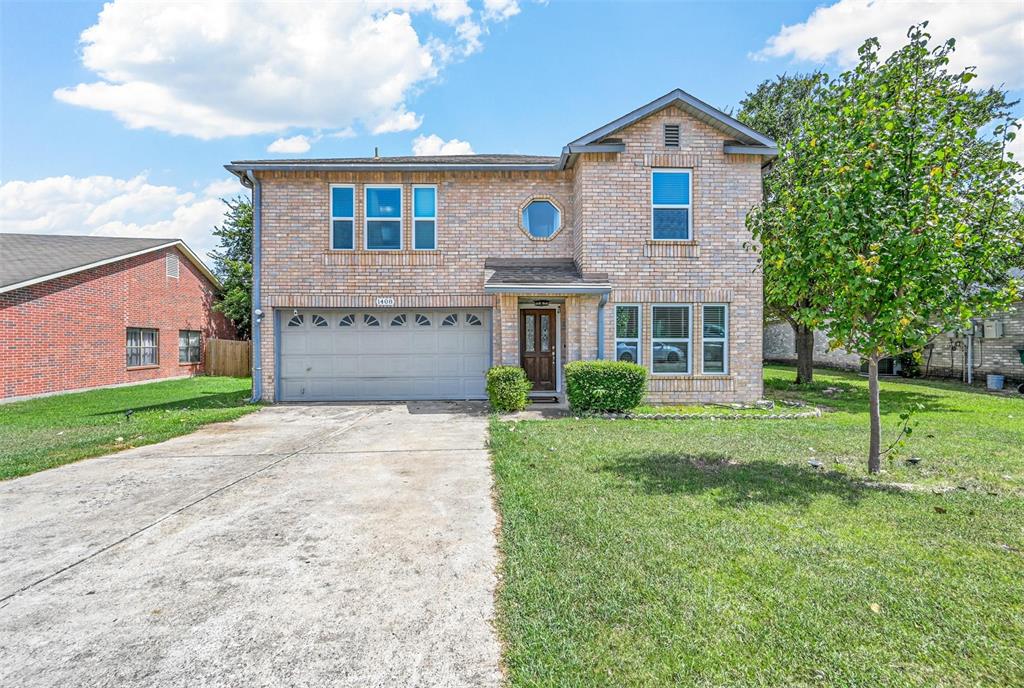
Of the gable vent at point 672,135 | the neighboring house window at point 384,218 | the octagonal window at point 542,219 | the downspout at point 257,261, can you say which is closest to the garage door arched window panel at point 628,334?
the octagonal window at point 542,219

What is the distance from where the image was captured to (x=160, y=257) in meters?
19.0

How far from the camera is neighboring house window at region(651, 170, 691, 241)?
1165 cm

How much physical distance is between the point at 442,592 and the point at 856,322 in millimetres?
5174

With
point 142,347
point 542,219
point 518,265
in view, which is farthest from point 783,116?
point 142,347

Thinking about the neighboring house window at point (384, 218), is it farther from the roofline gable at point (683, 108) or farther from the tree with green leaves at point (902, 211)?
the tree with green leaves at point (902, 211)

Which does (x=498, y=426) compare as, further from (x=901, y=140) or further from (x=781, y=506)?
(x=901, y=140)

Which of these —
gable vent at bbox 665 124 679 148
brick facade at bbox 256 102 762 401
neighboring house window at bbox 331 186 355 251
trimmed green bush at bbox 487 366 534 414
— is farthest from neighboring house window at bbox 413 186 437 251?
gable vent at bbox 665 124 679 148

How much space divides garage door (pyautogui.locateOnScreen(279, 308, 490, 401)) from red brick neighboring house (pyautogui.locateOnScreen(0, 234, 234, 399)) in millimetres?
7474

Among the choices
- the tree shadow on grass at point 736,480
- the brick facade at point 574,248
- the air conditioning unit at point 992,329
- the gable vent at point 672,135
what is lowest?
the tree shadow on grass at point 736,480

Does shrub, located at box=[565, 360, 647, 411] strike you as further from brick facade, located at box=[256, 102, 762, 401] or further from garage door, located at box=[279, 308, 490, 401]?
garage door, located at box=[279, 308, 490, 401]

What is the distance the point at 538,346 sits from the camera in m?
12.5

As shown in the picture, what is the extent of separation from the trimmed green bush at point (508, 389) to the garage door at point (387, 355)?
1977mm

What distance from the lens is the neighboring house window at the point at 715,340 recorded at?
11680 millimetres

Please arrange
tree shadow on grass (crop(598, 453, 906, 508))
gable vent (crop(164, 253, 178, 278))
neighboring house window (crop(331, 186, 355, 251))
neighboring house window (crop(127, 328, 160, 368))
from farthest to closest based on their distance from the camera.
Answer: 1. gable vent (crop(164, 253, 178, 278))
2. neighboring house window (crop(127, 328, 160, 368))
3. neighboring house window (crop(331, 186, 355, 251))
4. tree shadow on grass (crop(598, 453, 906, 508))
